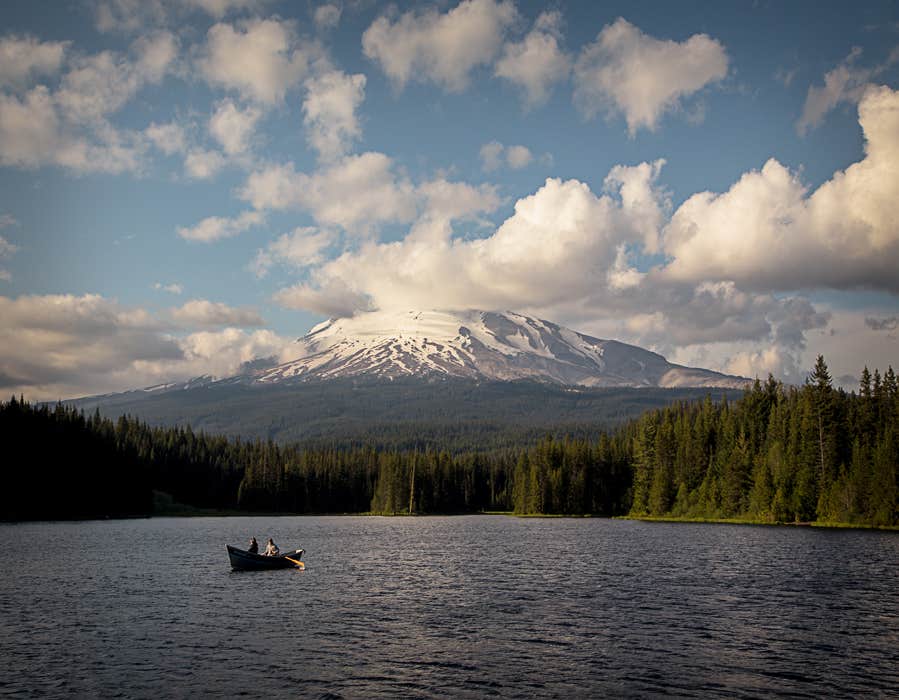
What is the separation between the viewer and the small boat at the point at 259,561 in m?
78.6

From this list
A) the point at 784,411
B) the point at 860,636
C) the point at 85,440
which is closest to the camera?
the point at 860,636

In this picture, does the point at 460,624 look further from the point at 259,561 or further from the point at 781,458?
the point at 781,458

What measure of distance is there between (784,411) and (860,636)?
4888 inches

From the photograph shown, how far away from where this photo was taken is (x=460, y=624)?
48.9 m

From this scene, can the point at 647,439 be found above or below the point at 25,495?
above

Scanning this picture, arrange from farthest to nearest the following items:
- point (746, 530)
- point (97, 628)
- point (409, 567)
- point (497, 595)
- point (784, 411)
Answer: point (784, 411)
point (746, 530)
point (409, 567)
point (497, 595)
point (97, 628)

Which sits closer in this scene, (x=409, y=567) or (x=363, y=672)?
(x=363, y=672)

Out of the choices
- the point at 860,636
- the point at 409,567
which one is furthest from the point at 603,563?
the point at 860,636

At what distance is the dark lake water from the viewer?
35906mm

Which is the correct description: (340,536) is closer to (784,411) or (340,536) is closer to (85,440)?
(85,440)

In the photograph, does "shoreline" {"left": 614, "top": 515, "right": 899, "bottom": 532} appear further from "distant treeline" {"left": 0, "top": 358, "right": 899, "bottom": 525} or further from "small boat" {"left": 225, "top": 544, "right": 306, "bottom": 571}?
"small boat" {"left": 225, "top": 544, "right": 306, "bottom": 571}

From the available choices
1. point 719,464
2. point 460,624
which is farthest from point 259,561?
point 719,464

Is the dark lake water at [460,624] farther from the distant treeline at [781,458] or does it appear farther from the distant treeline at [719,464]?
the distant treeline at [719,464]

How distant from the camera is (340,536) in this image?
13125cm
